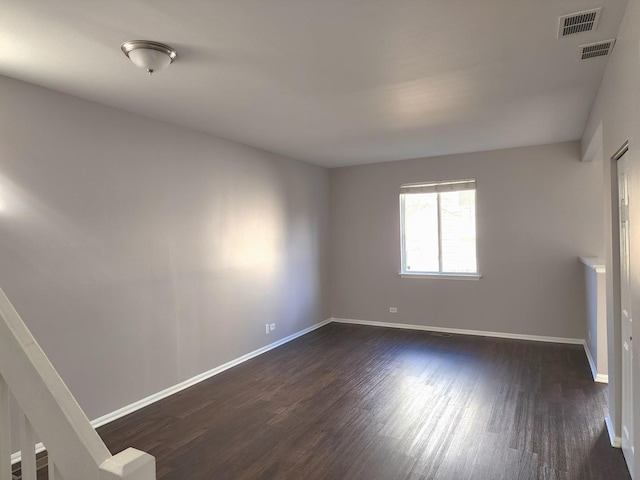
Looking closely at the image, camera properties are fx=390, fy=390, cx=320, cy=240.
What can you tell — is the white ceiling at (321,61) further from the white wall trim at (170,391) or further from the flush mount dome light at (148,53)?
the white wall trim at (170,391)

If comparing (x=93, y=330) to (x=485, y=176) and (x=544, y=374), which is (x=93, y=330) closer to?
(x=544, y=374)

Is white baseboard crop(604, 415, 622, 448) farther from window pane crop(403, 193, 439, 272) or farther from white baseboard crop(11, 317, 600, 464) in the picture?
window pane crop(403, 193, 439, 272)

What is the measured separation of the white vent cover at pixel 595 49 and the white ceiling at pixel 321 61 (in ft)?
0.20

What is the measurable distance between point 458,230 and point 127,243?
446 cm

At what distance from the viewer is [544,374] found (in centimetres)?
406

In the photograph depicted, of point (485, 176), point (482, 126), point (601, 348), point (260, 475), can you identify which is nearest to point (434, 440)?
point (260, 475)

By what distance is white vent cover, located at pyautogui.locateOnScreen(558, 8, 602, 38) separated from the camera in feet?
6.75

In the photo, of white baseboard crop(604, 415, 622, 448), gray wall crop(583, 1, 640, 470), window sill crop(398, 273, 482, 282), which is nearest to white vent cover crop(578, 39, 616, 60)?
gray wall crop(583, 1, 640, 470)

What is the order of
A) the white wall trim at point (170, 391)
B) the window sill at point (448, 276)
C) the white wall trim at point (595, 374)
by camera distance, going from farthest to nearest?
the window sill at point (448, 276)
the white wall trim at point (595, 374)
the white wall trim at point (170, 391)

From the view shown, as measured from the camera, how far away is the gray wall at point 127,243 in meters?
2.82

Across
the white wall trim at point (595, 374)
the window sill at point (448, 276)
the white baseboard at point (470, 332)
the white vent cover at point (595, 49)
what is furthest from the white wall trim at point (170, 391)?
the white vent cover at point (595, 49)

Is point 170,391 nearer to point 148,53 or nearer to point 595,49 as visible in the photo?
point 148,53

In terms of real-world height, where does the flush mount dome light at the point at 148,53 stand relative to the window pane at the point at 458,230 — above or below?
above

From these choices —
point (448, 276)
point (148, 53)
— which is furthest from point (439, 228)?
point (148, 53)
